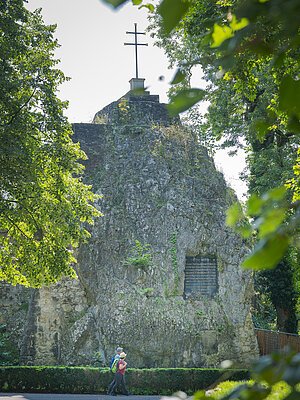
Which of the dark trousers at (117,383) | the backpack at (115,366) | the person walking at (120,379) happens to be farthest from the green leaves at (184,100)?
the dark trousers at (117,383)

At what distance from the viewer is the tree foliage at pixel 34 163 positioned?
14.4 meters

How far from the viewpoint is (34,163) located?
1462 centimetres

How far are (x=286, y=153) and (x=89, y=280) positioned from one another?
707cm

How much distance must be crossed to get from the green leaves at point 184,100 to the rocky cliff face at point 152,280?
59.3ft

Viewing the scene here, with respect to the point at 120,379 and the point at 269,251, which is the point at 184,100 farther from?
the point at 120,379

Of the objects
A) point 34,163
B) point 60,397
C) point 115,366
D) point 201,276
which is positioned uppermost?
point 34,163

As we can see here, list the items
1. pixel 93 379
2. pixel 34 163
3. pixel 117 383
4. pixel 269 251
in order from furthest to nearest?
1. pixel 93 379
2. pixel 117 383
3. pixel 34 163
4. pixel 269 251

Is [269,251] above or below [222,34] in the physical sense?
below

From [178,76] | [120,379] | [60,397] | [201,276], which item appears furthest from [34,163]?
[178,76]

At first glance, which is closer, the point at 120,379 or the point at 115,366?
the point at 120,379

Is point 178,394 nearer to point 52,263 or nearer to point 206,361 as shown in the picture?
point 52,263

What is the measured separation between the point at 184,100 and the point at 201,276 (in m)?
20.0

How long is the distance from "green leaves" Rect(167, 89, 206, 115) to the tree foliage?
13.0m

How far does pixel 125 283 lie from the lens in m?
20.5
